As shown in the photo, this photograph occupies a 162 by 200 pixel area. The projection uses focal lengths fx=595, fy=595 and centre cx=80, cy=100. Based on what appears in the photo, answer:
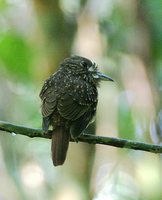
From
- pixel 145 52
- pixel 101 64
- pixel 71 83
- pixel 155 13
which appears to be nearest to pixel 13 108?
pixel 101 64

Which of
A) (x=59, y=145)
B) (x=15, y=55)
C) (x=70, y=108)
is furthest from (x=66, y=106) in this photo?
(x=15, y=55)

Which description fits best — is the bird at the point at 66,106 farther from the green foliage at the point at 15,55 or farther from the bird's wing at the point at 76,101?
the green foliage at the point at 15,55

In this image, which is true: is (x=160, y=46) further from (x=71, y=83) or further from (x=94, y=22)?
(x=94, y=22)

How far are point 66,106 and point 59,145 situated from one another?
1.10 ft

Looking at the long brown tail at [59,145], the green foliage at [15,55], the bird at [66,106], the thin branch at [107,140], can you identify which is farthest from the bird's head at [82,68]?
the thin branch at [107,140]

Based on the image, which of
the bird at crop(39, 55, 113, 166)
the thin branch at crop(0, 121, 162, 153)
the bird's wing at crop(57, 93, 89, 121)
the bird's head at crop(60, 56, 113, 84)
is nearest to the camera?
the thin branch at crop(0, 121, 162, 153)

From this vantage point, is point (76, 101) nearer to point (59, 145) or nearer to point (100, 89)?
point (59, 145)

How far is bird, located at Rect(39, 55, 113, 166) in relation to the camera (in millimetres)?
3141

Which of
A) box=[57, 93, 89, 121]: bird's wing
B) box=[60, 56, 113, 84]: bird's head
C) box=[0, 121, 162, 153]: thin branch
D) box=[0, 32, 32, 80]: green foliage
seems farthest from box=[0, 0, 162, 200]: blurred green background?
box=[0, 121, 162, 153]: thin branch

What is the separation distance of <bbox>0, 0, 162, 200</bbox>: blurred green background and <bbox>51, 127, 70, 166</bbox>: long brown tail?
A: 422 millimetres

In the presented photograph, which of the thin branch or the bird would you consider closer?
the thin branch

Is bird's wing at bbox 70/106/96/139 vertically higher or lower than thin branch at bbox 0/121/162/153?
higher

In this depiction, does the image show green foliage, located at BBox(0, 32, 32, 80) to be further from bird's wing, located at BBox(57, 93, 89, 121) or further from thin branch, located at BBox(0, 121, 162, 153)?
thin branch, located at BBox(0, 121, 162, 153)

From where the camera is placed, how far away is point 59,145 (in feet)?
10.1
